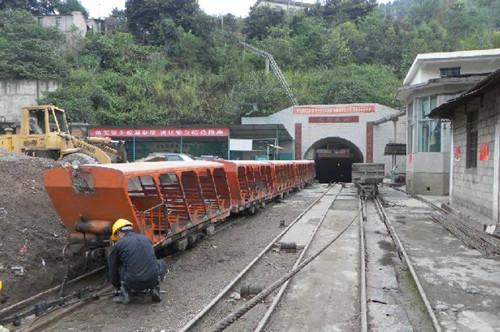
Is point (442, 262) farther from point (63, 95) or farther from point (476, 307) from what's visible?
point (63, 95)

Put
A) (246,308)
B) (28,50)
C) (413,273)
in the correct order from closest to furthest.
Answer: (246,308), (413,273), (28,50)

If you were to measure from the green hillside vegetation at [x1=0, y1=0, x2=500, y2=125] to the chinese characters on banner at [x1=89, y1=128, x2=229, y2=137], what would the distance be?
299 inches

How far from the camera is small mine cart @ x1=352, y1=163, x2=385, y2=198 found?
859 inches

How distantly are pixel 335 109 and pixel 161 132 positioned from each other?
48.3ft

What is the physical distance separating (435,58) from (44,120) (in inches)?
850

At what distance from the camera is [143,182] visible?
33.2 ft

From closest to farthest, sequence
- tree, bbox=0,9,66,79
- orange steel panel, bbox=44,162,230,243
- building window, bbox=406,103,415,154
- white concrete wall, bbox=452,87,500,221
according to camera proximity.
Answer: orange steel panel, bbox=44,162,230,243, white concrete wall, bbox=452,87,500,221, building window, bbox=406,103,415,154, tree, bbox=0,9,66,79

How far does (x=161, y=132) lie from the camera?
115 ft

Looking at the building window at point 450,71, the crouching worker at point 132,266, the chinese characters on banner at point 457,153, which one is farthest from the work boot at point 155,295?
the building window at point 450,71

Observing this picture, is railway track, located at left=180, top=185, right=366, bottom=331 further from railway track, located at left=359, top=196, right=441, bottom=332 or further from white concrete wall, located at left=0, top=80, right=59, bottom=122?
white concrete wall, located at left=0, top=80, right=59, bottom=122

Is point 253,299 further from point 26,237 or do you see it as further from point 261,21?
point 261,21

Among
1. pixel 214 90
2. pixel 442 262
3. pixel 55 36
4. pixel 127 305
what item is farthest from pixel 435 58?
pixel 55 36

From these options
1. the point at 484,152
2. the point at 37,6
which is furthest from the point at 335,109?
the point at 37,6

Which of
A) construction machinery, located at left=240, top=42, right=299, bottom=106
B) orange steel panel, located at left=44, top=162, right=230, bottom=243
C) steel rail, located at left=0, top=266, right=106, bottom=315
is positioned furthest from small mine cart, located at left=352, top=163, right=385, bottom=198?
construction machinery, located at left=240, top=42, right=299, bottom=106
